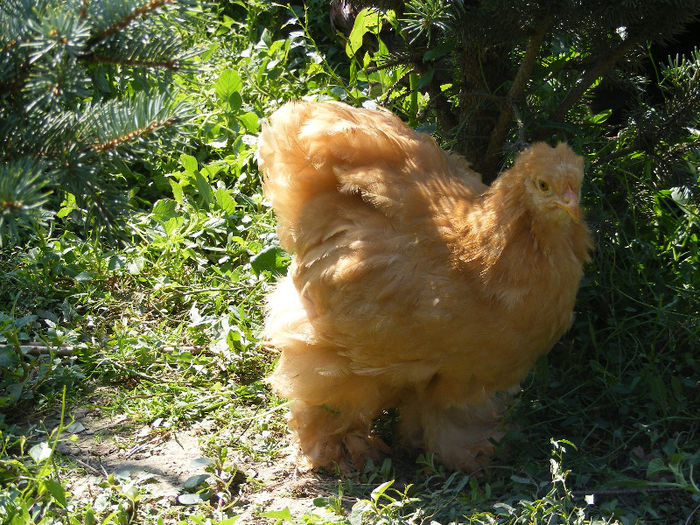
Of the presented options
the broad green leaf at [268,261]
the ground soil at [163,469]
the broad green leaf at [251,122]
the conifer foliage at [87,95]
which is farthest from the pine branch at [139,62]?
the broad green leaf at [251,122]

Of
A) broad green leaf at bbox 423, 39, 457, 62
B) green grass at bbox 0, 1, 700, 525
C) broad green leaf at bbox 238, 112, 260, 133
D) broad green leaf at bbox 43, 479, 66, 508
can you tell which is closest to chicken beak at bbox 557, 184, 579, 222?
green grass at bbox 0, 1, 700, 525

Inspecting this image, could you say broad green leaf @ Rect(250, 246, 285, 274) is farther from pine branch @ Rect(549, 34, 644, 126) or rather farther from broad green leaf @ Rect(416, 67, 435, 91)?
pine branch @ Rect(549, 34, 644, 126)

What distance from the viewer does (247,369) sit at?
4.09 metres

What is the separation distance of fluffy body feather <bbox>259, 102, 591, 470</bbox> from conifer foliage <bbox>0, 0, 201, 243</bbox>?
1.17m

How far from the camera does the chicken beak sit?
2809mm

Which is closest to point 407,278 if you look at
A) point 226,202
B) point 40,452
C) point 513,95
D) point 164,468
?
point 513,95

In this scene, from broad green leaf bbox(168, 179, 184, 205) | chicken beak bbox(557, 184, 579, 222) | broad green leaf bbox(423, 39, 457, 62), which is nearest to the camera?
chicken beak bbox(557, 184, 579, 222)

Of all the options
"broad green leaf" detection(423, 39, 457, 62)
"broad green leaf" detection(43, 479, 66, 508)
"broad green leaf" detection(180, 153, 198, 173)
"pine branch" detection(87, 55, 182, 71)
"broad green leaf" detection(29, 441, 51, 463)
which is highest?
"pine branch" detection(87, 55, 182, 71)

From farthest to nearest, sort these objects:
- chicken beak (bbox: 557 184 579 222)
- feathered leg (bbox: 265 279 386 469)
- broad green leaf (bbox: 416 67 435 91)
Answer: broad green leaf (bbox: 416 67 435 91)
feathered leg (bbox: 265 279 386 469)
chicken beak (bbox: 557 184 579 222)

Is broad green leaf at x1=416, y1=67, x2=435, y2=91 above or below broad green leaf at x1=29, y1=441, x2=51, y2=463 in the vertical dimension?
above

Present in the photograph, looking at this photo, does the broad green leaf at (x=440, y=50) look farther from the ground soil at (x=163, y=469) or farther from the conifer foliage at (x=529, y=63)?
the ground soil at (x=163, y=469)

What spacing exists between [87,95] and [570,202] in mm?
1754

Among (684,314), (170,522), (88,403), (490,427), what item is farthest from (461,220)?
(88,403)

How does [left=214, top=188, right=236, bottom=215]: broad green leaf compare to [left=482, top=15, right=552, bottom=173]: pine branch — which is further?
[left=214, top=188, right=236, bottom=215]: broad green leaf
